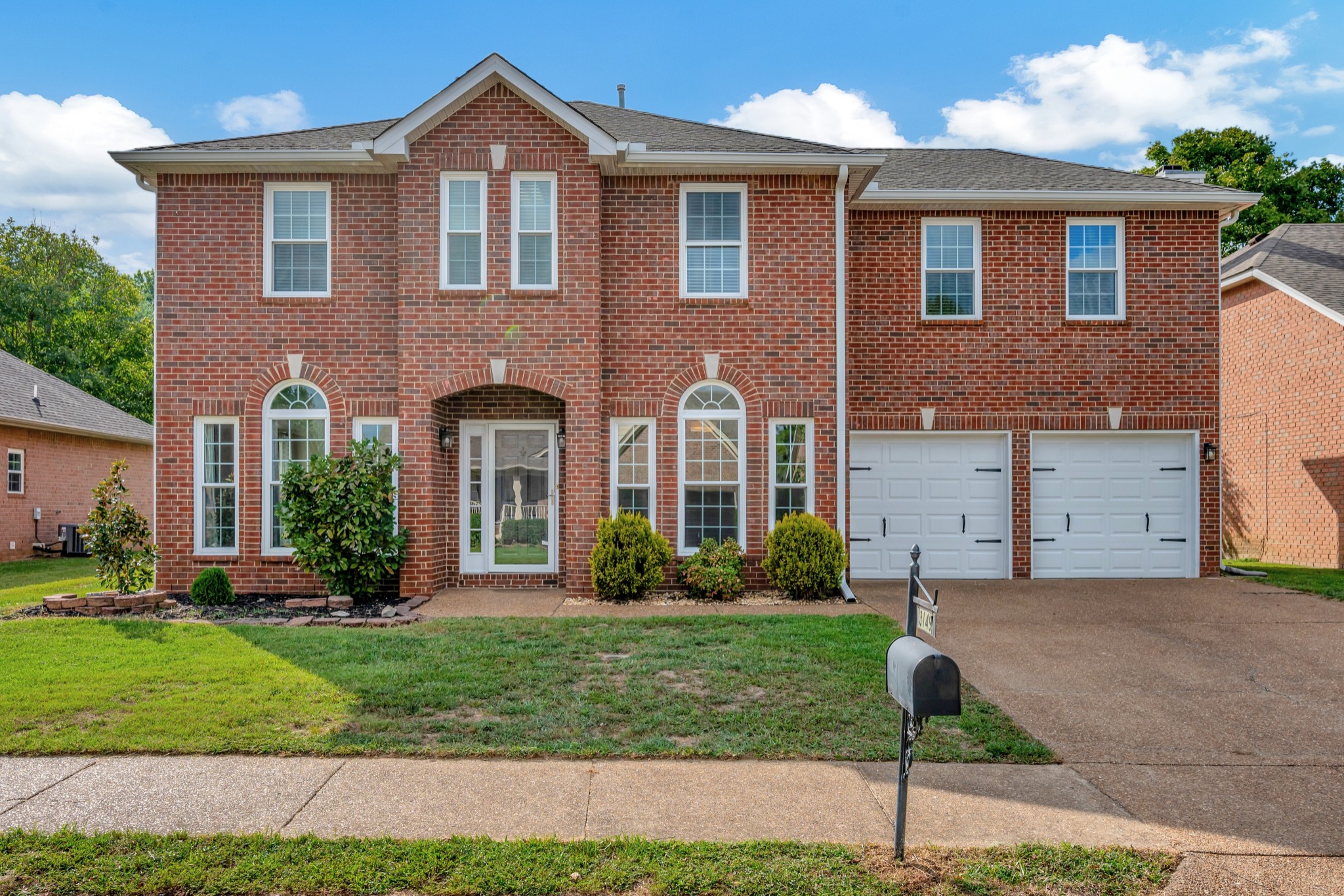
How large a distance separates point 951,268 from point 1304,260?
951 cm

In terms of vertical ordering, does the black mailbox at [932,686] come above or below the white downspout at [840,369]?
below

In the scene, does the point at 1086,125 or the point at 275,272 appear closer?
the point at 275,272

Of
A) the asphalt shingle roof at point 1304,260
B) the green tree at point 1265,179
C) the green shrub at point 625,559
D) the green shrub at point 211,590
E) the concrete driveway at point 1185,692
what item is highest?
the green tree at point 1265,179

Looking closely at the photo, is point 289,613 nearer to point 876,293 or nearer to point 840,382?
point 840,382

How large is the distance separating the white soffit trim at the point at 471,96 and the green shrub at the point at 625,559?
4950 millimetres

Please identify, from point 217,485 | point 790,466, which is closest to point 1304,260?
point 790,466

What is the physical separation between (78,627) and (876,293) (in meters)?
11.1

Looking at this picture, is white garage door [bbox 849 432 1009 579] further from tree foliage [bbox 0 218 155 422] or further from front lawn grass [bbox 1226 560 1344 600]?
tree foliage [bbox 0 218 155 422]

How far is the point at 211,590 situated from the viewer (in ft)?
36.3

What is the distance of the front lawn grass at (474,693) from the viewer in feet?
18.1

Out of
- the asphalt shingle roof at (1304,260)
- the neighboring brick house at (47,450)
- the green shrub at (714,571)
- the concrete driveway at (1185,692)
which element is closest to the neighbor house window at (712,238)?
the green shrub at (714,571)

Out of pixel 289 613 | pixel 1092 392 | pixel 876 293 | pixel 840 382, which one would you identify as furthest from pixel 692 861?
pixel 1092 392

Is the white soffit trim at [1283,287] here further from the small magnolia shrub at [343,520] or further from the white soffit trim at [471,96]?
the small magnolia shrub at [343,520]

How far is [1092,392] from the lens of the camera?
43.1 ft
